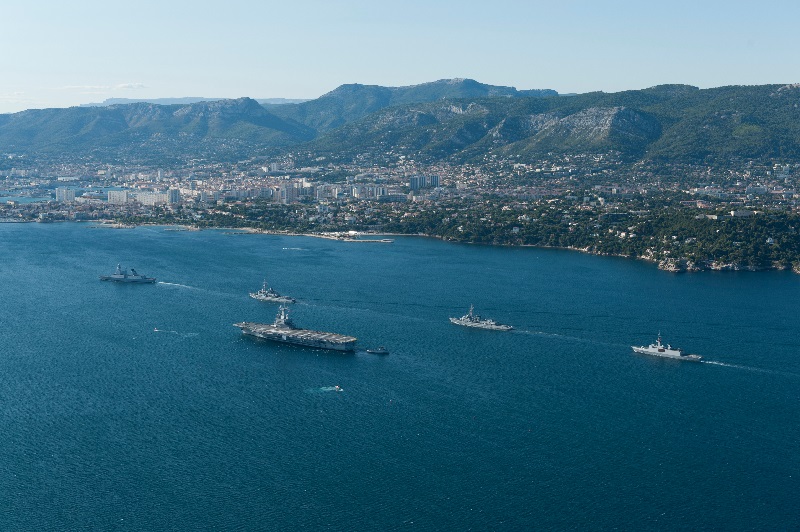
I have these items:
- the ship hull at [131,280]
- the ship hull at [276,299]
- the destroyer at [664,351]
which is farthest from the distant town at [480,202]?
the ship hull at [131,280]

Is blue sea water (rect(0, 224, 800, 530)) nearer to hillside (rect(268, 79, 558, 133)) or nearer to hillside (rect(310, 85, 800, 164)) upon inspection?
hillside (rect(310, 85, 800, 164))

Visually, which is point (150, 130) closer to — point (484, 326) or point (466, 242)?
point (466, 242)

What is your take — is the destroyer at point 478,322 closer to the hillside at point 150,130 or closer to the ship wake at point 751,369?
the ship wake at point 751,369

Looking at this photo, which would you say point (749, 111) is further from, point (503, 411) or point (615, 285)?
point (503, 411)

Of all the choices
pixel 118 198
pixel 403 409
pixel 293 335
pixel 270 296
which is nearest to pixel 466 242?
pixel 270 296

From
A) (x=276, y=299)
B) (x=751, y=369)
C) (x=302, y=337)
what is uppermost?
(x=276, y=299)

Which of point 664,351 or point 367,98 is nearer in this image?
point 664,351

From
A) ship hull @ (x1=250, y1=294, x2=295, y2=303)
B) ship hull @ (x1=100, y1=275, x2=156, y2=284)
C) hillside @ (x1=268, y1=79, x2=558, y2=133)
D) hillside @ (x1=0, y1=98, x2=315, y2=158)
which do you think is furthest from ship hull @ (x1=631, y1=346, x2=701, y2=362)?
hillside @ (x1=268, y1=79, x2=558, y2=133)
